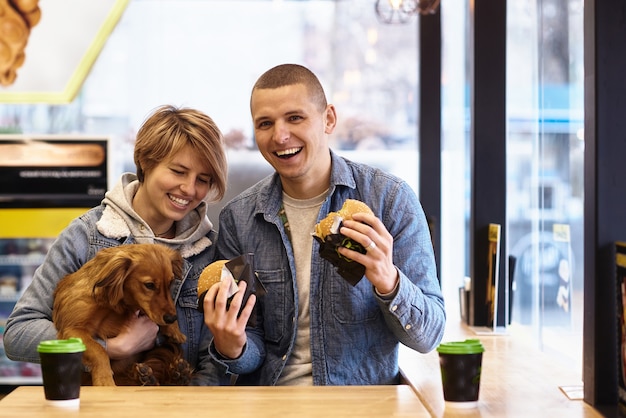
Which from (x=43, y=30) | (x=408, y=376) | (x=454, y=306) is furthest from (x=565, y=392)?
(x=43, y=30)

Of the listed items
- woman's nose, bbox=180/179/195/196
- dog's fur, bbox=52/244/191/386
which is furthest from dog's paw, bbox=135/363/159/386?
woman's nose, bbox=180/179/195/196

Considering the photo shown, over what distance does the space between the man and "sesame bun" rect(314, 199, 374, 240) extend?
9.9 inches

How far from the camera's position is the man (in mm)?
2750

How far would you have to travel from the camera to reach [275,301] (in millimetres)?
2850

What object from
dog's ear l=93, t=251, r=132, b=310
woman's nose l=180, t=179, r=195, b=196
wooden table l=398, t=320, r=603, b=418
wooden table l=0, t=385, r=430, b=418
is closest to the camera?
wooden table l=0, t=385, r=430, b=418

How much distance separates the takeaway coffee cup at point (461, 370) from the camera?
84.0 inches

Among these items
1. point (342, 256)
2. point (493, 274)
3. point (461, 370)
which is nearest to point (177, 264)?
point (342, 256)

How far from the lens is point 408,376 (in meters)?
2.90

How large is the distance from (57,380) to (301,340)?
2.89 ft

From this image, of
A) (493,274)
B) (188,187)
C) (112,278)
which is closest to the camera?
(112,278)

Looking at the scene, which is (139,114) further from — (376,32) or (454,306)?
(454,306)

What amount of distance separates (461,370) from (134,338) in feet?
3.34

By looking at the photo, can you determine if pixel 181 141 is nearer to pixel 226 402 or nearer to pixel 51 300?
pixel 51 300

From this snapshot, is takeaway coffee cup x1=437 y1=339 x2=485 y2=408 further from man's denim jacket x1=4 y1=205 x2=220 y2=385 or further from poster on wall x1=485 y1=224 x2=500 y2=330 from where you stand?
poster on wall x1=485 y1=224 x2=500 y2=330
